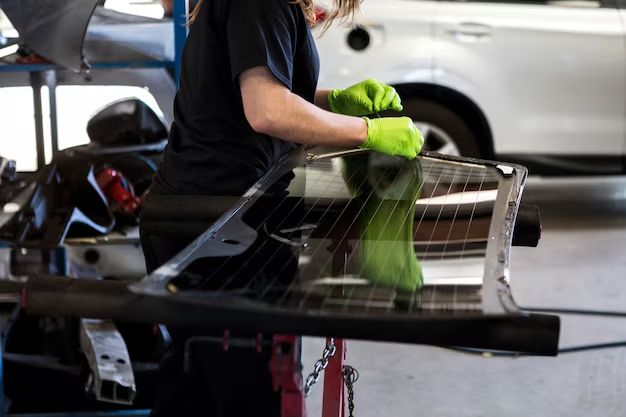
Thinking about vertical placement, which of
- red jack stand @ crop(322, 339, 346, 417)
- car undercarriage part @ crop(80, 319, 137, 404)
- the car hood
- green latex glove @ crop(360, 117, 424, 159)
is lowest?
car undercarriage part @ crop(80, 319, 137, 404)

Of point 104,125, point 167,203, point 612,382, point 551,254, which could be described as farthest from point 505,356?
point 167,203

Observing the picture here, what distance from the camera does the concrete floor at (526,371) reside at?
314 cm

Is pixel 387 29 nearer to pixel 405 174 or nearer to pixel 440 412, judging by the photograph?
pixel 440 412

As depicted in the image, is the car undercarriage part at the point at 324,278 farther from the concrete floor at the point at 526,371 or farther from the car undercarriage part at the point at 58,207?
the concrete floor at the point at 526,371

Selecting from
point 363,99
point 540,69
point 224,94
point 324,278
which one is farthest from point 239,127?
point 540,69

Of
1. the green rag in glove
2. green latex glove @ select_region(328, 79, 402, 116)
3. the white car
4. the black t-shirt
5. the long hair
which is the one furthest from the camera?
the white car

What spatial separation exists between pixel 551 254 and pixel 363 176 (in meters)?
3.05

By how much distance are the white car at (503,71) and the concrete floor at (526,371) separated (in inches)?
30.1

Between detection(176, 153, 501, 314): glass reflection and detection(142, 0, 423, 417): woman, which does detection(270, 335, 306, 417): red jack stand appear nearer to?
detection(142, 0, 423, 417): woman

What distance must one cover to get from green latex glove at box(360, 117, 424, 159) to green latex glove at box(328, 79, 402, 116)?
280 mm

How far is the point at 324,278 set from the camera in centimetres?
135

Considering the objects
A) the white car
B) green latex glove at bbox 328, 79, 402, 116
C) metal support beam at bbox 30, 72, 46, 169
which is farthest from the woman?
the white car

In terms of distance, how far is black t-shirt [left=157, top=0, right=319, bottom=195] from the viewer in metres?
1.70

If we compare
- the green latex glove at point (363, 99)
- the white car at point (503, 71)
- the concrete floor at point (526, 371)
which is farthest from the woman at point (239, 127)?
the white car at point (503, 71)
